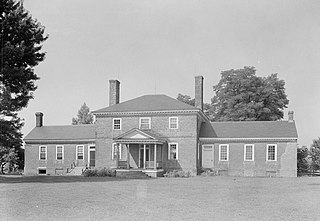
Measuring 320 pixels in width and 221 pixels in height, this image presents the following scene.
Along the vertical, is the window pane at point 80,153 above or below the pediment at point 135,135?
below

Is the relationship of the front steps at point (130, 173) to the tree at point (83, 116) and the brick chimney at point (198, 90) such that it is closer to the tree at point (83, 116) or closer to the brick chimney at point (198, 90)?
the brick chimney at point (198, 90)

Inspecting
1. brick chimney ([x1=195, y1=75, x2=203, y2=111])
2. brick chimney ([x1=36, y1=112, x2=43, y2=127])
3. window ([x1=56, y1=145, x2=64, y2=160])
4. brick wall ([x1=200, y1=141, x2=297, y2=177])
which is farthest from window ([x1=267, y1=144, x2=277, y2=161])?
brick chimney ([x1=36, y1=112, x2=43, y2=127])

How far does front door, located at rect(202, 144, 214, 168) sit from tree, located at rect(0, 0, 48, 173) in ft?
55.7

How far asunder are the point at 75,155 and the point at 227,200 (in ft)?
96.6

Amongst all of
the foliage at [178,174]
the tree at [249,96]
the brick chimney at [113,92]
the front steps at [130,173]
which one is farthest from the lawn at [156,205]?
the tree at [249,96]

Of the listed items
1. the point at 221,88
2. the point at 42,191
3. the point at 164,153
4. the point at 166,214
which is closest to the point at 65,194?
the point at 42,191

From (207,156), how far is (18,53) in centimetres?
2039

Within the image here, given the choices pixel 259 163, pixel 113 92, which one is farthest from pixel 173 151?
pixel 113 92

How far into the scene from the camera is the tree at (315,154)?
56.6 m

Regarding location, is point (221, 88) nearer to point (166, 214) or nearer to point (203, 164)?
point (203, 164)

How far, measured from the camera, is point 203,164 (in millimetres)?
40219

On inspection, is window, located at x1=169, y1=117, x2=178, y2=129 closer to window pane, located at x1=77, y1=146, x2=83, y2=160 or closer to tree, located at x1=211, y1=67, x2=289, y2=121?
window pane, located at x1=77, y1=146, x2=83, y2=160

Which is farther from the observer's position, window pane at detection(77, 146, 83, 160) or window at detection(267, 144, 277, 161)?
window pane at detection(77, 146, 83, 160)

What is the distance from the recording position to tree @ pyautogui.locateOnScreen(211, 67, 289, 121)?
5231 cm
